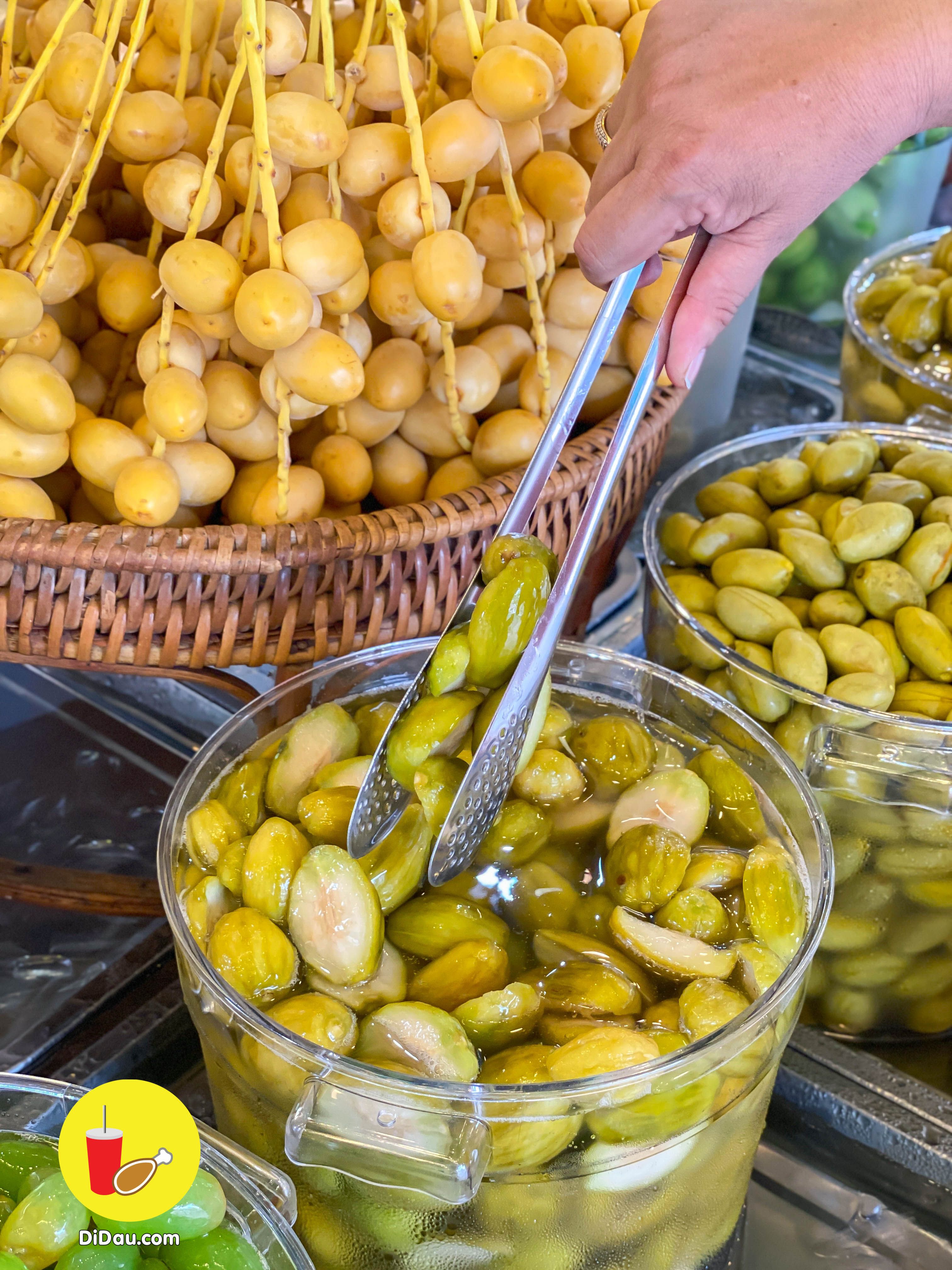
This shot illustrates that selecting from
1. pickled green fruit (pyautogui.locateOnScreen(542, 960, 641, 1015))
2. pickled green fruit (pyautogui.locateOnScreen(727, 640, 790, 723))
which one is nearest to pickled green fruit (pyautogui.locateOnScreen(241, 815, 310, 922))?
pickled green fruit (pyautogui.locateOnScreen(542, 960, 641, 1015))

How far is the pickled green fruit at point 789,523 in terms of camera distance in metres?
0.72

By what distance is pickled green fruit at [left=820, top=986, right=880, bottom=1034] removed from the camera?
640 millimetres

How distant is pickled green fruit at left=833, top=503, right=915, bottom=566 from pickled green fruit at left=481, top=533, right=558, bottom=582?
25 cm

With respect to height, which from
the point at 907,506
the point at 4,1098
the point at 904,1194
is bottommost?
the point at 904,1194

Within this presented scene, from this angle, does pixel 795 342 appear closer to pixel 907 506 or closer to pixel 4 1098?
pixel 907 506

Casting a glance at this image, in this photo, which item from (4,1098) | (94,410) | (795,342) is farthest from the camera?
(795,342)

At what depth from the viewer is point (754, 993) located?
441 mm

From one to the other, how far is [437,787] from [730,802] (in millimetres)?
157

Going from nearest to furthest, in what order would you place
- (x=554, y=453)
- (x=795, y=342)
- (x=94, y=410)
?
(x=554, y=453), (x=94, y=410), (x=795, y=342)

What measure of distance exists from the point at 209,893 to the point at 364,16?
1.60 ft

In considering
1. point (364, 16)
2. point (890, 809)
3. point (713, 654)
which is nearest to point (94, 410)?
point (364, 16)

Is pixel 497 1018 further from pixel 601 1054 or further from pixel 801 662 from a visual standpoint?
pixel 801 662

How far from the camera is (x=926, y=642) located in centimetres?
64

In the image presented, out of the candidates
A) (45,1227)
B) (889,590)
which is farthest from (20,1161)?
(889,590)
